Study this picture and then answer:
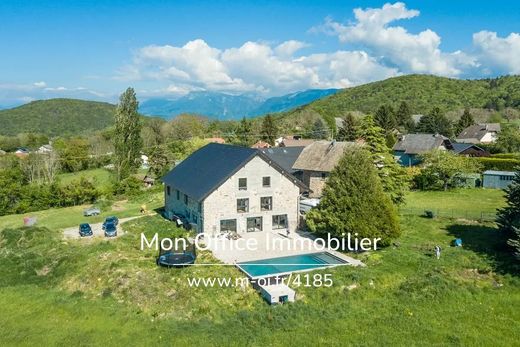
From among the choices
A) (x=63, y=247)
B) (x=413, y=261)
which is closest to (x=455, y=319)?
(x=413, y=261)

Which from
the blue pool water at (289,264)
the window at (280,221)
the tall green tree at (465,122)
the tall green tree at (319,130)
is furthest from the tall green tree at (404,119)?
the blue pool water at (289,264)

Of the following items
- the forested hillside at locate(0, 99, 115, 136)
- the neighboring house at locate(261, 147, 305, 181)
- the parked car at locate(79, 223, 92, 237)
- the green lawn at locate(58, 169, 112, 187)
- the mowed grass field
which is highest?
the forested hillside at locate(0, 99, 115, 136)

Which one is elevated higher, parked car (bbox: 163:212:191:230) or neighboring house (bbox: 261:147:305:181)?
neighboring house (bbox: 261:147:305:181)

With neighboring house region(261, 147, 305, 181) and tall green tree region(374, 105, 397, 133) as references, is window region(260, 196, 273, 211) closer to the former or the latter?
neighboring house region(261, 147, 305, 181)

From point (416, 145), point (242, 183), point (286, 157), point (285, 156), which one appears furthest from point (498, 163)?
point (242, 183)

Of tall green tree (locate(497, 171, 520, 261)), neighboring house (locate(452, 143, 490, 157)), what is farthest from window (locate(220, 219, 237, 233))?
neighboring house (locate(452, 143, 490, 157))

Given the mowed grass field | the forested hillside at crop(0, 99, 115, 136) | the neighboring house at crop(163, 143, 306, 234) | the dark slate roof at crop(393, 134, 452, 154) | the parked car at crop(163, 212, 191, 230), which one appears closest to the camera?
the mowed grass field

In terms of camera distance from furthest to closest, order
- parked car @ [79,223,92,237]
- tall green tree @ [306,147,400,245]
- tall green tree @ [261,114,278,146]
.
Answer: tall green tree @ [261,114,278,146] → parked car @ [79,223,92,237] → tall green tree @ [306,147,400,245]

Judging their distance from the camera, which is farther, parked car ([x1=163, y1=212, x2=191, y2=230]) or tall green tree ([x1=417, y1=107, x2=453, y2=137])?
tall green tree ([x1=417, y1=107, x2=453, y2=137])
